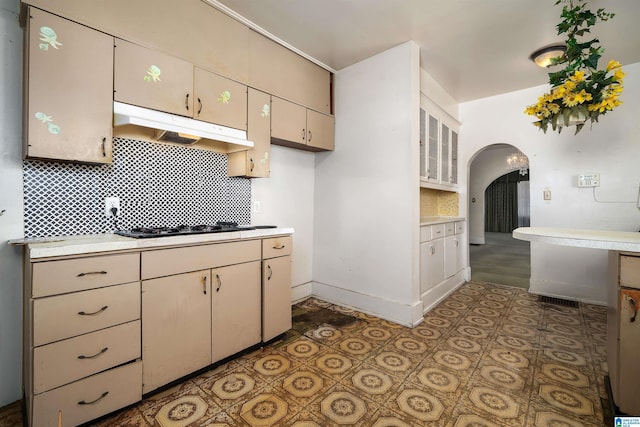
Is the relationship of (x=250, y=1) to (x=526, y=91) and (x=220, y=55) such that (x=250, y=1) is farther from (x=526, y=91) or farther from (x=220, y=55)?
(x=526, y=91)

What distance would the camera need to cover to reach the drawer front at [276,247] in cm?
217

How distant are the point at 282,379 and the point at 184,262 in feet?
3.20

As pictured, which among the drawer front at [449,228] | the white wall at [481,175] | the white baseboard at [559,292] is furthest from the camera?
the white wall at [481,175]

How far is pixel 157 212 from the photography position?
2.10 meters

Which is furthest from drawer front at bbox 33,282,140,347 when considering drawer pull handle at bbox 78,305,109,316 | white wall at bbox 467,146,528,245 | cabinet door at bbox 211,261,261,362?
white wall at bbox 467,146,528,245

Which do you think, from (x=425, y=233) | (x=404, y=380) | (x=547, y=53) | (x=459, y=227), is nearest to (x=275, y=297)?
(x=404, y=380)

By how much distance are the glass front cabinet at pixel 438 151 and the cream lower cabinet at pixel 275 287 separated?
1.80 meters

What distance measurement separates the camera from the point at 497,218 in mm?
12578

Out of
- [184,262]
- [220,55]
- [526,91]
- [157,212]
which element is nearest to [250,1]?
[220,55]

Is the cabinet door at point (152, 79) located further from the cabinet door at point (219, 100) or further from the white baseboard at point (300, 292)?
the white baseboard at point (300, 292)

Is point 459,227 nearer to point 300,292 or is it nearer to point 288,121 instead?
point 300,292

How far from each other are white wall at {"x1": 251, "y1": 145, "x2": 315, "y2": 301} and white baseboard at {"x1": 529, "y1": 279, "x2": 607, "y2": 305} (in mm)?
2958

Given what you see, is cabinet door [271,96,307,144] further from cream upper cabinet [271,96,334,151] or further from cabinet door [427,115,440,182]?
cabinet door [427,115,440,182]

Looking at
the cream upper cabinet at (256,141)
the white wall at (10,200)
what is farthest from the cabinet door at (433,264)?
the white wall at (10,200)
